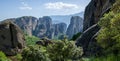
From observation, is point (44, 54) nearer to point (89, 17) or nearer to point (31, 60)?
point (31, 60)

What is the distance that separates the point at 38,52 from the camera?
2973cm

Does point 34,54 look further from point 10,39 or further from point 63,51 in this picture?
point 10,39

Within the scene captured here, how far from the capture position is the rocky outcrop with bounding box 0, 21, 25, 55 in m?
56.6

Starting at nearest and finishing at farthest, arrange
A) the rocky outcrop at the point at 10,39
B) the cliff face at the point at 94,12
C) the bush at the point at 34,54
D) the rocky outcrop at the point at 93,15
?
the bush at the point at 34,54, the rocky outcrop at the point at 93,15, the rocky outcrop at the point at 10,39, the cliff face at the point at 94,12

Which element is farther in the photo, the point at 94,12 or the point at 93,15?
the point at 93,15

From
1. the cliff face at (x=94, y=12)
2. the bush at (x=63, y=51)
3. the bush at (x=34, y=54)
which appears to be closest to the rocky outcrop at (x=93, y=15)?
the cliff face at (x=94, y=12)

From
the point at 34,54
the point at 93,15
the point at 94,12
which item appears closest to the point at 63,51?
the point at 34,54

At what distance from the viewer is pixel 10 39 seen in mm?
58688

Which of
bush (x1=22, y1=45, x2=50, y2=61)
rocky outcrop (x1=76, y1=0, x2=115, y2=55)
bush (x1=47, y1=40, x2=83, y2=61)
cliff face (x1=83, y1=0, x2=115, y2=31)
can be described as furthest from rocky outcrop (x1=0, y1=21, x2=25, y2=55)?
bush (x1=22, y1=45, x2=50, y2=61)

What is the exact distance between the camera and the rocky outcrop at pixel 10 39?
5662cm

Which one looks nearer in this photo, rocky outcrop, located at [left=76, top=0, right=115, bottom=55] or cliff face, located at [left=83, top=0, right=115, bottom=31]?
rocky outcrop, located at [left=76, top=0, right=115, bottom=55]

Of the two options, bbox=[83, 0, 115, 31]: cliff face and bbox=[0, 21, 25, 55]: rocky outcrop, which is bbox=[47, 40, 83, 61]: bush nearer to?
bbox=[0, 21, 25, 55]: rocky outcrop

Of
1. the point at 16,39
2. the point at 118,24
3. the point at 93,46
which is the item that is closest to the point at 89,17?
the point at 16,39

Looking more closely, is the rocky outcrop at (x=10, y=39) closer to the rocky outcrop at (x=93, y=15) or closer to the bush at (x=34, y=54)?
the rocky outcrop at (x=93, y=15)
